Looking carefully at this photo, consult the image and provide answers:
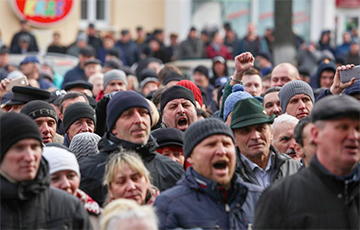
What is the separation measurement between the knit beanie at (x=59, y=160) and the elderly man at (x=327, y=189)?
5.06ft

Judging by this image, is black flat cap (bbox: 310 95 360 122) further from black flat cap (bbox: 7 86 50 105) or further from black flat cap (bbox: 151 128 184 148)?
black flat cap (bbox: 7 86 50 105)

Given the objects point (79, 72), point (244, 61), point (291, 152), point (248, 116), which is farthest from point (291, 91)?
point (79, 72)

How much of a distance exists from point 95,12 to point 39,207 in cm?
2449

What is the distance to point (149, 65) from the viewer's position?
15.9m

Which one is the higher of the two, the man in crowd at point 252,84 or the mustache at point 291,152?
the man in crowd at point 252,84

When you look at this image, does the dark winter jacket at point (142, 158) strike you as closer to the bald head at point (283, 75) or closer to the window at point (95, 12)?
the bald head at point (283, 75)

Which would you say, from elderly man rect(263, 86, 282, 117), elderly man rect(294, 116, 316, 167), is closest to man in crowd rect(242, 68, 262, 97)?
elderly man rect(263, 86, 282, 117)

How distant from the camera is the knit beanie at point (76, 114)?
8.83m

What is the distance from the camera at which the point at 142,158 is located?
669 cm

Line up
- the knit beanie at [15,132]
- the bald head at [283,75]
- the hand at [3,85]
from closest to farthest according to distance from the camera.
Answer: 1. the knit beanie at [15,132]
2. the hand at [3,85]
3. the bald head at [283,75]

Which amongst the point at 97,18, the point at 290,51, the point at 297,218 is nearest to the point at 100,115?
the point at 297,218

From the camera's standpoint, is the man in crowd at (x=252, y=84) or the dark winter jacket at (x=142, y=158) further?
the man in crowd at (x=252, y=84)

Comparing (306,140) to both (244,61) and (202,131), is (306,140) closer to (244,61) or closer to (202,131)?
(202,131)

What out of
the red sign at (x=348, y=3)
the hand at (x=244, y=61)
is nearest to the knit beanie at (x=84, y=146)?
the hand at (x=244, y=61)
